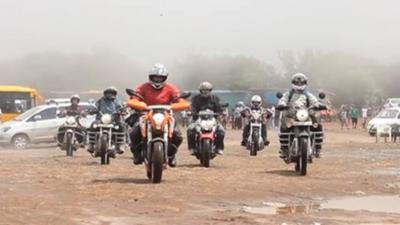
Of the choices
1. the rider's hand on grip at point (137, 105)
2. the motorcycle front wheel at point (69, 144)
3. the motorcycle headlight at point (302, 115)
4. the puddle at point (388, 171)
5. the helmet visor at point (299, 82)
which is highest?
the helmet visor at point (299, 82)

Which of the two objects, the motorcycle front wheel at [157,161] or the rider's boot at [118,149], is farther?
the rider's boot at [118,149]

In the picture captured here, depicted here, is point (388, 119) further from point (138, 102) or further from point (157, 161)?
point (157, 161)

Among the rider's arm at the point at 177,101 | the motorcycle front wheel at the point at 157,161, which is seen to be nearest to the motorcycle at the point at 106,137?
the rider's arm at the point at 177,101

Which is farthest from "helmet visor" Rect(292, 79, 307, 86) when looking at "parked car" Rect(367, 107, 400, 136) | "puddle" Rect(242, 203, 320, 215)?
"parked car" Rect(367, 107, 400, 136)

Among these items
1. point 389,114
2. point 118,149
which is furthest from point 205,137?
point 389,114

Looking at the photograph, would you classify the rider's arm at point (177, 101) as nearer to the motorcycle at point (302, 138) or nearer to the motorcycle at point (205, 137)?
the motorcycle at point (302, 138)

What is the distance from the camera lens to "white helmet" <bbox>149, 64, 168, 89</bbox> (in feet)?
41.6

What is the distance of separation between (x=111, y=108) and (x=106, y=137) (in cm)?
88

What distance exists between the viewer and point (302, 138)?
45.5ft

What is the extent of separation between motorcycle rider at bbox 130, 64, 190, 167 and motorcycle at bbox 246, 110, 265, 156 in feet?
28.2

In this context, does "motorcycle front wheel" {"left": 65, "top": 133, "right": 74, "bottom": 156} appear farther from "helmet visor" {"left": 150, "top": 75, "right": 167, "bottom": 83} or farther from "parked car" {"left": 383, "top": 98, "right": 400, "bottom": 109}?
"parked car" {"left": 383, "top": 98, "right": 400, "bottom": 109}

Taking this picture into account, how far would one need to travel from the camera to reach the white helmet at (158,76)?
1269 centimetres

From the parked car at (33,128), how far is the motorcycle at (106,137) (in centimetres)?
1210

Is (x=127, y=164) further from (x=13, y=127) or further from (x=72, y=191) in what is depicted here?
(x=13, y=127)
